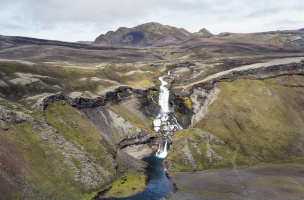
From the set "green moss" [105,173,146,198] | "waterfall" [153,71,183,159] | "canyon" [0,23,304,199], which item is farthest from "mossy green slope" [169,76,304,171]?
"green moss" [105,173,146,198]

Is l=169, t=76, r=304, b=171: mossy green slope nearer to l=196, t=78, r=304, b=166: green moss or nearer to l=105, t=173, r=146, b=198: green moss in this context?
l=196, t=78, r=304, b=166: green moss

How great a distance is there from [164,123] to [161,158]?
109 ft

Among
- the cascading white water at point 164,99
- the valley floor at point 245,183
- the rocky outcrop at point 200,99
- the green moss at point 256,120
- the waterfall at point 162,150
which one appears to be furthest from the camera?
the cascading white water at point 164,99

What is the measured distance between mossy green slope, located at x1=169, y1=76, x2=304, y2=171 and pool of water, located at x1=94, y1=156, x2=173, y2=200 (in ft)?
26.7

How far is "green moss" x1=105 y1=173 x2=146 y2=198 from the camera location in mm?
67812

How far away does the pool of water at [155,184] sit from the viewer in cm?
6881

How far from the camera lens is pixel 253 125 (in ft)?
344

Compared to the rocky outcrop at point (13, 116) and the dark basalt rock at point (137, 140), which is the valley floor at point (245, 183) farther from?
the rocky outcrop at point (13, 116)

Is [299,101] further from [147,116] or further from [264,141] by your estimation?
[147,116]

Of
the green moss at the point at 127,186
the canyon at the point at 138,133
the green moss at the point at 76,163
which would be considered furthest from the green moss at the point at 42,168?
the green moss at the point at 127,186

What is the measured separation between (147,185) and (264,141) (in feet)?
209

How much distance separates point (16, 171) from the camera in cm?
5719

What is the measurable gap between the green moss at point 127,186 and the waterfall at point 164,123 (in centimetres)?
2609

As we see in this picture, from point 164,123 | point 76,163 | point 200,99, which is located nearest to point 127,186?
point 76,163
